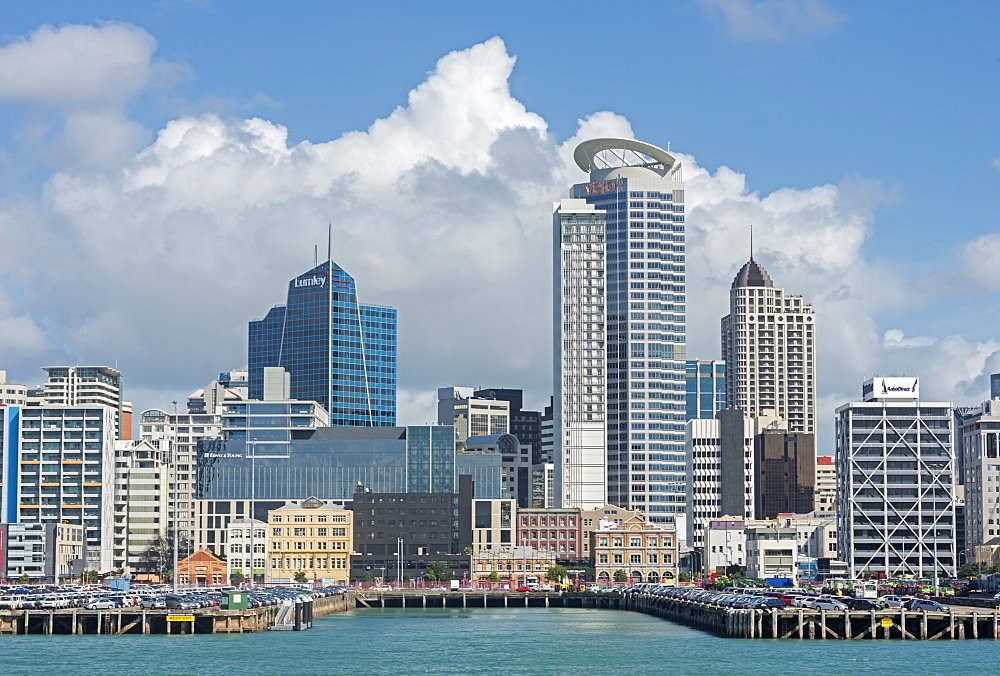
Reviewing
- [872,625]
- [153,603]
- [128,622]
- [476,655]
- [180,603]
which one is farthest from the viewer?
[153,603]

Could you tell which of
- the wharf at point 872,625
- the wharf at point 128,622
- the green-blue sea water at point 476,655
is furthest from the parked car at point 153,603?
the wharf at point 872,625

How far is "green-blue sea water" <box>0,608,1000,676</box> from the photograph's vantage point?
14138 centimetres

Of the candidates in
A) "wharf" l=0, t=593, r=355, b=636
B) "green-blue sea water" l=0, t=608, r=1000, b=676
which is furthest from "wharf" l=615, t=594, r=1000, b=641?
"wharf" l=0, t=593, r=355, b=636

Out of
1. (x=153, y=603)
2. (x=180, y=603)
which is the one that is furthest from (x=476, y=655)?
(x=153, y=603)

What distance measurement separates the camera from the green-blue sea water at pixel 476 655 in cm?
14138

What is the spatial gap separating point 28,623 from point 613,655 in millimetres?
62727

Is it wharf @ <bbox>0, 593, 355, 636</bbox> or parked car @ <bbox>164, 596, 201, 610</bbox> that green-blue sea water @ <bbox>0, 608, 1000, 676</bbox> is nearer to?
wharf @ <bbox>0, 593, 355, 636</bbox>

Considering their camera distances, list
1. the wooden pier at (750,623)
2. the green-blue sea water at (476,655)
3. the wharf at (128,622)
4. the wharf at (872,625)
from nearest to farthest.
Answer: the green-blue sea water at (476,655) < the wharf at (872,625) < the wooden pier at (750,623) < the wharf at (128,622)

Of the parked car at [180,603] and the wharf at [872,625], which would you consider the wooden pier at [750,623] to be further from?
the parked car at [180,603]

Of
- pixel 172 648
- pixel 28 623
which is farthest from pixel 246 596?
pixel 172 648

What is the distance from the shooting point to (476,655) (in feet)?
524

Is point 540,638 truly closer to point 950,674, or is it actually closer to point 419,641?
point 419,641

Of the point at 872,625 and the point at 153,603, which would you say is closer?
the point at 872,625

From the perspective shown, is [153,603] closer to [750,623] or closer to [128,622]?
[128,622]
